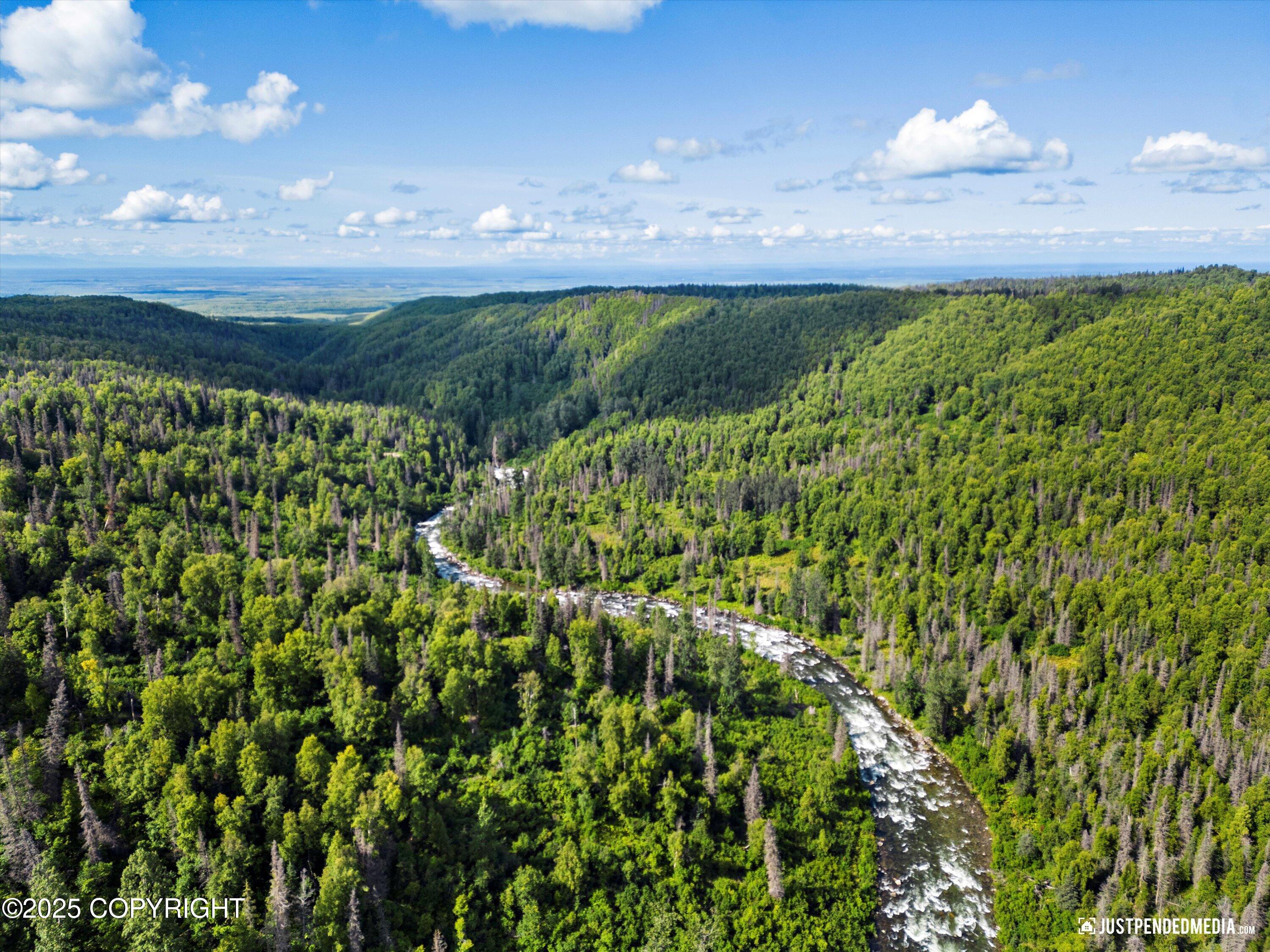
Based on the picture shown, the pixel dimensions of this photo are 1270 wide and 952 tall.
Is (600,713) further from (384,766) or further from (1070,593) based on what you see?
(1070,593)

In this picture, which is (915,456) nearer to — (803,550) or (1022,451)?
(1022,451)

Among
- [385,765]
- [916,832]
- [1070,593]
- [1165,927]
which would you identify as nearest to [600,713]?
[385,765]

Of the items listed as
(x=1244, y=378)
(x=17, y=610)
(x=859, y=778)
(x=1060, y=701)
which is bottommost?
(x=859, y=778)

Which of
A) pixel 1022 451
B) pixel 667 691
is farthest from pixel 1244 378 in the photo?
pixel 667 691

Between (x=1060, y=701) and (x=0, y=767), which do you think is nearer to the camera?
(x=0, y=767)

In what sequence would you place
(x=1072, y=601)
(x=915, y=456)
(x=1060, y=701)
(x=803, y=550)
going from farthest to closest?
(x=915, y=456), (x=803, y=550), (x=1072, y=601), (x=1060, y=701)

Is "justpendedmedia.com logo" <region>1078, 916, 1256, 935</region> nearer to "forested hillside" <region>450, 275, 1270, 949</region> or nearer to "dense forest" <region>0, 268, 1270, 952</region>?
"forested hillside" <region>450, 275, 1270, 949</region>
